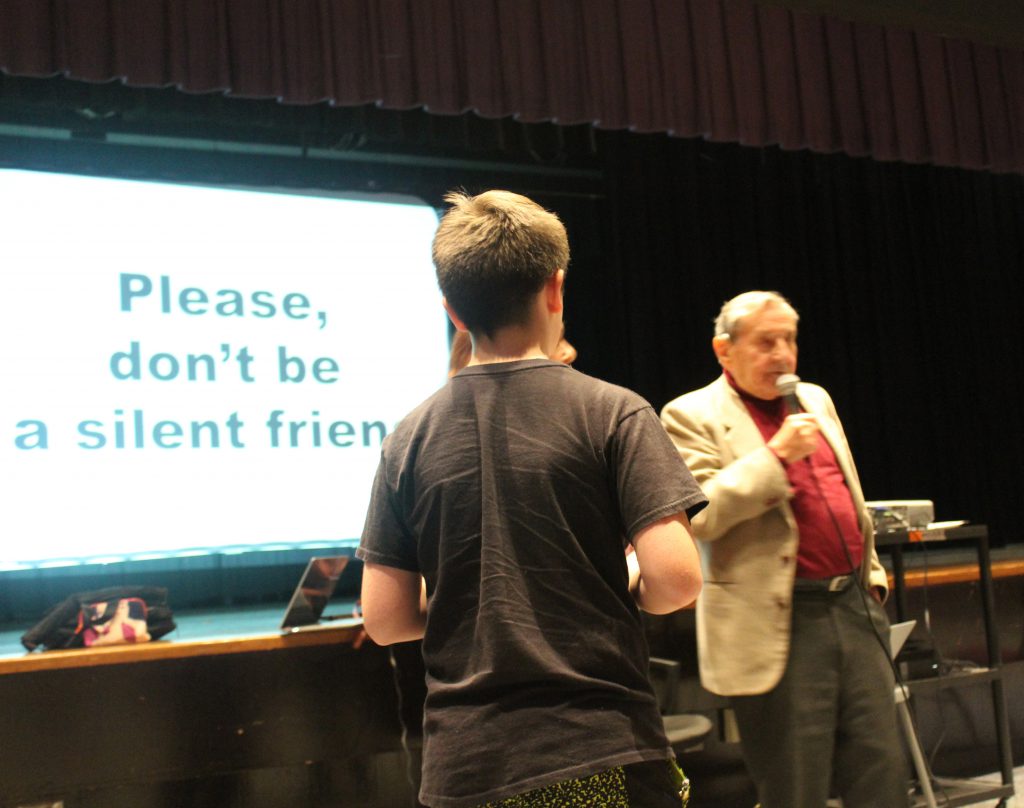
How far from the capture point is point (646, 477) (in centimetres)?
104

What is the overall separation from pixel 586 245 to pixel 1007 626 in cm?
249

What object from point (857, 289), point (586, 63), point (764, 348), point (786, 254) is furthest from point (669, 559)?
point (857, 289)

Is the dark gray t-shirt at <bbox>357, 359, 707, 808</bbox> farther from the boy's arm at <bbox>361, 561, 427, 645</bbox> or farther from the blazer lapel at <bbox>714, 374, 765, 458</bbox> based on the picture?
the blazer lapel at <bbox>714, 374, 765, 458</bbox>

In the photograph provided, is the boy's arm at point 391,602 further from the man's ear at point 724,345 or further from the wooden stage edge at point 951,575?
the wooden stage edge at point 951,575

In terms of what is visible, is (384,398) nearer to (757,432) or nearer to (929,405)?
(757,432)

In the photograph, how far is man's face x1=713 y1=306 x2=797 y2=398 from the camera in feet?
7.03

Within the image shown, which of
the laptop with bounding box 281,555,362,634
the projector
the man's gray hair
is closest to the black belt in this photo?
the man's gray hair

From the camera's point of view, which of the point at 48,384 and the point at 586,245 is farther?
the point at 586,245

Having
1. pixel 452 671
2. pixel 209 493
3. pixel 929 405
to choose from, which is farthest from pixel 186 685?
pixel 929 405

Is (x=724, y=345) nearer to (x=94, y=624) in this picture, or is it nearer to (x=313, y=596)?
(x=313, y=596)

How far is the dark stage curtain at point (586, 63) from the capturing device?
11.1 ft

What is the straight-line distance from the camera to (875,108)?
177 inches

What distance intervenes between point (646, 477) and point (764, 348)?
118 centimetres

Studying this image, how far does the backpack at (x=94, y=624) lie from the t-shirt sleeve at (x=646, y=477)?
201 cm
